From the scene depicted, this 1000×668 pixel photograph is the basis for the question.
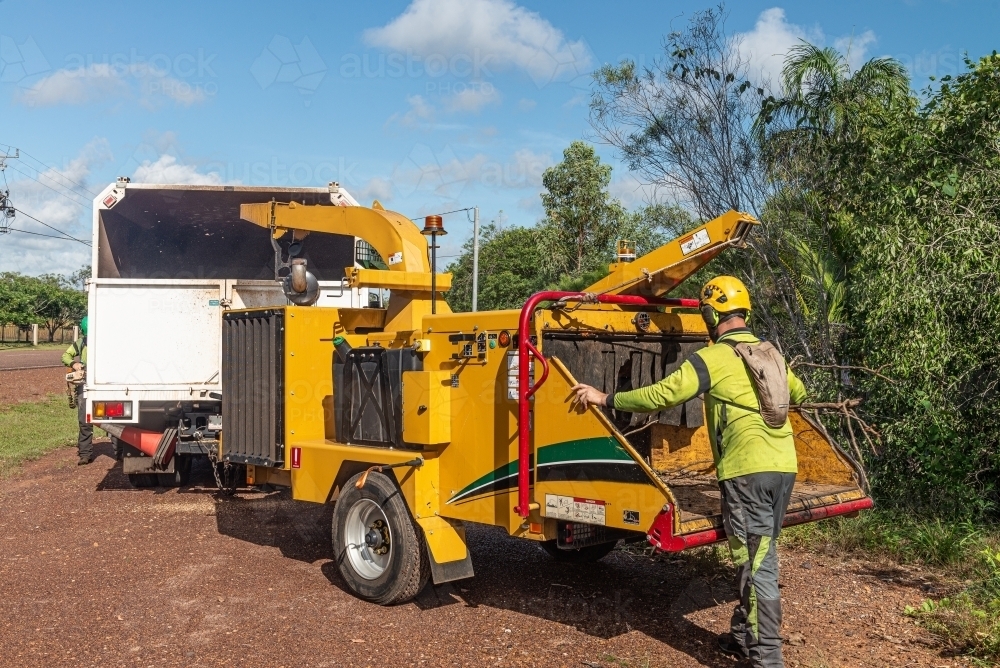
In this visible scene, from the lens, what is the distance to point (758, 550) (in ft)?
14.4

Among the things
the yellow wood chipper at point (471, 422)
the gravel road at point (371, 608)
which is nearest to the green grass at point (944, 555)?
the gravel road at point (371, 608)

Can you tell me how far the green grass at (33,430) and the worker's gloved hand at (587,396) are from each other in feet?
30.1

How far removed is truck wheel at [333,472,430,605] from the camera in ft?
18.0

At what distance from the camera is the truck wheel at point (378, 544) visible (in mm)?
5492

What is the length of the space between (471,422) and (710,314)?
1.55 meters

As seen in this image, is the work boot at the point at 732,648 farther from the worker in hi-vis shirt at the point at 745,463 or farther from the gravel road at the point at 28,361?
the gravel road at the point at 28,361

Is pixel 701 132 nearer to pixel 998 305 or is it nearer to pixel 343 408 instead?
pixel 998 305

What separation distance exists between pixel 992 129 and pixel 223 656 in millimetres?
6611

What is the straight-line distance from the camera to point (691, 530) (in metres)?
4.37

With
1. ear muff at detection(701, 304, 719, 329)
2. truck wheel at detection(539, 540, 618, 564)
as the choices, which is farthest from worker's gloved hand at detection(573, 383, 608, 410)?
truck wheel at detection(539, 540, 618, 564)

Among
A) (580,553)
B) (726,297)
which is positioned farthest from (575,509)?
(580,553)

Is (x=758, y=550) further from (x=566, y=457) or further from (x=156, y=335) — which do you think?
(x=156, y=335)

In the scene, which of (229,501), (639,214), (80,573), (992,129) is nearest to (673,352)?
(992,129)

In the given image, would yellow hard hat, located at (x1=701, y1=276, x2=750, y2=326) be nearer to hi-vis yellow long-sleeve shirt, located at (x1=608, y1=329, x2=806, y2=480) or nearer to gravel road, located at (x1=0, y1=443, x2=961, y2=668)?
hi-vis yellow long-sleeve shirt, located at (x1=608, y1=329, x2=806, y2=480)
